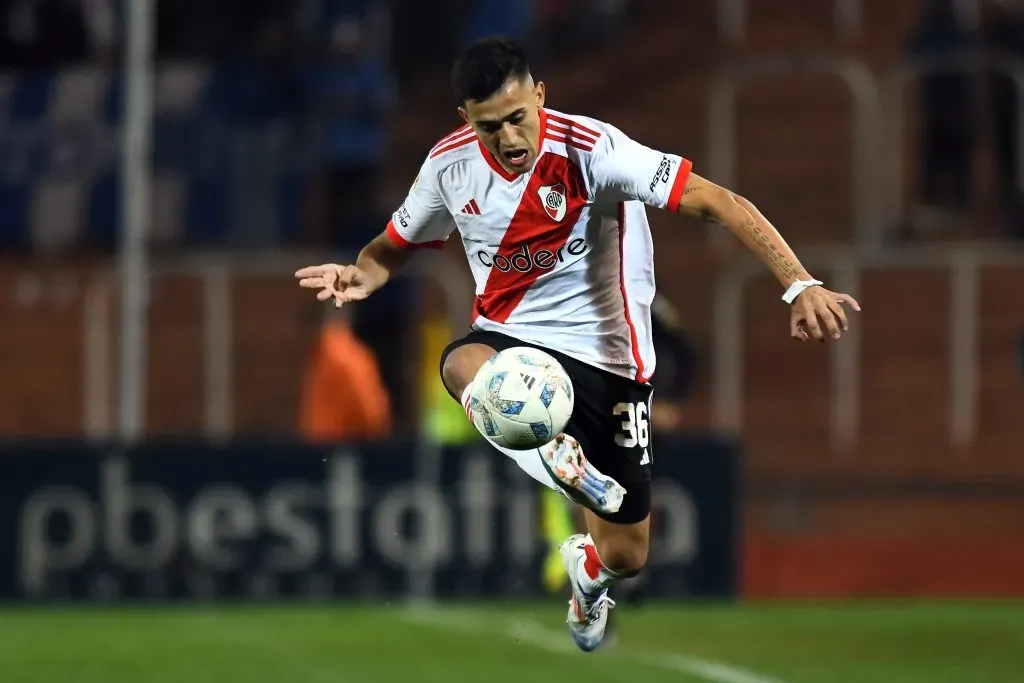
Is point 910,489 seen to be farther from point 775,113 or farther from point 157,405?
point 157,405

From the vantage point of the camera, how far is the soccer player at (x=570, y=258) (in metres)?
5.86

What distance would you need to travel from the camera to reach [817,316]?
17.2 ft

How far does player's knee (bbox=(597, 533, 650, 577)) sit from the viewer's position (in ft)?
22.1

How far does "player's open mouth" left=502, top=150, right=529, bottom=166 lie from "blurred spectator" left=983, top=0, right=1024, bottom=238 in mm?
9575

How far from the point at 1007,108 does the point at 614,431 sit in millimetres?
8951

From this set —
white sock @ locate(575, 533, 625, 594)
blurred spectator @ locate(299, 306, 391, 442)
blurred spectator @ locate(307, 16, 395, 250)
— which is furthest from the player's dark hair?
blurred spectator @ locate(307, 16, 395, 250)

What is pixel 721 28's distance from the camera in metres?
16.4

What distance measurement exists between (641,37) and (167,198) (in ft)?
14.0

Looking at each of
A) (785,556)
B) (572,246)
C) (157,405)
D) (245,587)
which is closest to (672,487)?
(785,556)

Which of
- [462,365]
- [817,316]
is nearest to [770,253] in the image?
[817,316]

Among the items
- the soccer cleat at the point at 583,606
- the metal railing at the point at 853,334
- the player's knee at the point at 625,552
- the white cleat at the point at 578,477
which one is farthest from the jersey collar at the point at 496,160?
the metal railing at the point at 853,334

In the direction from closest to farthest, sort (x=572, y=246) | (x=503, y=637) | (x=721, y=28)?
1. (x=572, y=246)
2. (x=503, y=637)
3. (x=721, y=28)

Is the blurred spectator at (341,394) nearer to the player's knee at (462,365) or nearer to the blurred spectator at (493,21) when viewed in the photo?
the blurred spectator at (493,21)

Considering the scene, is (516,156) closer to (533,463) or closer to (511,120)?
(511,120)
